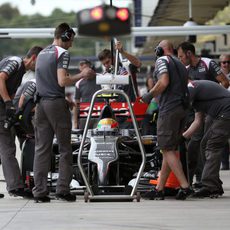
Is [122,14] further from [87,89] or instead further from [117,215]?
[87,89]

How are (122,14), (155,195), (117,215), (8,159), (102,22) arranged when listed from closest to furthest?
(102,22), (122,14), (117,215), (155,195), (8,159)

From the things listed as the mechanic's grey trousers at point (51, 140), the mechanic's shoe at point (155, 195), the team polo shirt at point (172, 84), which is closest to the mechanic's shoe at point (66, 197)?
the mechanic's grey trousers at point (51, 140)

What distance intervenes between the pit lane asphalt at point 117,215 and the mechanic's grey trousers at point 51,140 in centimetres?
26

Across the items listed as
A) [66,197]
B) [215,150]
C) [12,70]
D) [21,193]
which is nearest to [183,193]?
[215,150]

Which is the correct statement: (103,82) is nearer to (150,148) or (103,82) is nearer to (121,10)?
(150,148)

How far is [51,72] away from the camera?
1235 cm

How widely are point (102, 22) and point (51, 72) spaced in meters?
4.34

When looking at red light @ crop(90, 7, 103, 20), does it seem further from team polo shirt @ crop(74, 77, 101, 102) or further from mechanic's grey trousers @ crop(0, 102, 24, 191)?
team polo shirt @ crop(74, 77, 101, 102)

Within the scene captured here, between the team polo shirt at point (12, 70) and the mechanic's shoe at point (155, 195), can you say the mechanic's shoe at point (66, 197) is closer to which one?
the mechanic's shoe at point (155, 195)

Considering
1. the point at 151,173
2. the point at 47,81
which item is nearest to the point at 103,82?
the point at 47,81

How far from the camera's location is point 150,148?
44.2ft

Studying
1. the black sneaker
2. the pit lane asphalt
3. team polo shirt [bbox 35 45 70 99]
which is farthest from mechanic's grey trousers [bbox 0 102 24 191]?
the black sneaker

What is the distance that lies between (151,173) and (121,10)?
5.13 metres

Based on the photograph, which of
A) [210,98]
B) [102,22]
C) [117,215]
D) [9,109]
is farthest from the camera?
[210,98]
